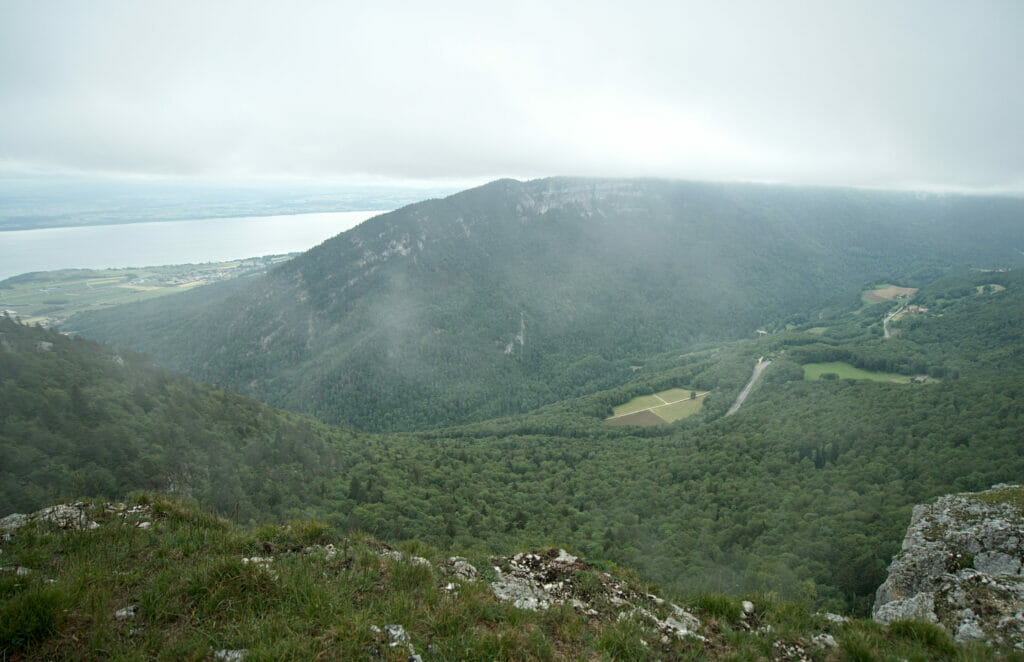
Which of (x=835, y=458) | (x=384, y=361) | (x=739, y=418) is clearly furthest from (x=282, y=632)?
(x=384, y=361)

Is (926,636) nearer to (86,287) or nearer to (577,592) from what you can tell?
(577,592)

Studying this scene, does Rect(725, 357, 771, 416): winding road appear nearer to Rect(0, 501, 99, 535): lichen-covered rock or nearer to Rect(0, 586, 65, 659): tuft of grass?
Rect(0, 501, 99, 535): lichen-covered rock

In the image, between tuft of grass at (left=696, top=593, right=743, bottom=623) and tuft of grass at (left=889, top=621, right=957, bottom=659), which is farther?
tuft of grass at (left=696, top=593, right=743, bottom=623)

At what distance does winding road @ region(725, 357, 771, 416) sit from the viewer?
83.3m

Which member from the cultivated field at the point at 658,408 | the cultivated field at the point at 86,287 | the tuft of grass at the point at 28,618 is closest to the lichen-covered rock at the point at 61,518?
the tuft of grass at the point at 28,618

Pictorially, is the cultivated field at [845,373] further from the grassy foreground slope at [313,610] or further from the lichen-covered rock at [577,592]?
the lichen-covered rock at [577,592]

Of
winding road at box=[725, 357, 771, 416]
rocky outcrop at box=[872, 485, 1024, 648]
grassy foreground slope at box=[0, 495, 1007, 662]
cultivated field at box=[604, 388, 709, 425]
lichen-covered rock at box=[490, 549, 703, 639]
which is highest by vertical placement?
grassy foreground slope at box=[0, 495, 1007, 662]

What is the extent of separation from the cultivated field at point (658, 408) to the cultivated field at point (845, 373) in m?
21.7

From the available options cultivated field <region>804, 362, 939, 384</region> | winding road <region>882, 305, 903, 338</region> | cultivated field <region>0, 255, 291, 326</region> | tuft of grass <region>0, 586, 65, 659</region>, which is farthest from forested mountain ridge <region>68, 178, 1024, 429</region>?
tuft of grass <region>0, 586, 65, 659</region>

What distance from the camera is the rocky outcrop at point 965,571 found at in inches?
351

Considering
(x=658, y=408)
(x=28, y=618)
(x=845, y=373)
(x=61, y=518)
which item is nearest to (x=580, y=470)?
(x=658, y=408)

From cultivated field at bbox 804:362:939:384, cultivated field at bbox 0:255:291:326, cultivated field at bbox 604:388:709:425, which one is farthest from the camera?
cultivated field at bbox 0:255:291:326

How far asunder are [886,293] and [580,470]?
674 ft

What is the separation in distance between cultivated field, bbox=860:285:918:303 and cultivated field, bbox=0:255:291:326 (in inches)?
10748
